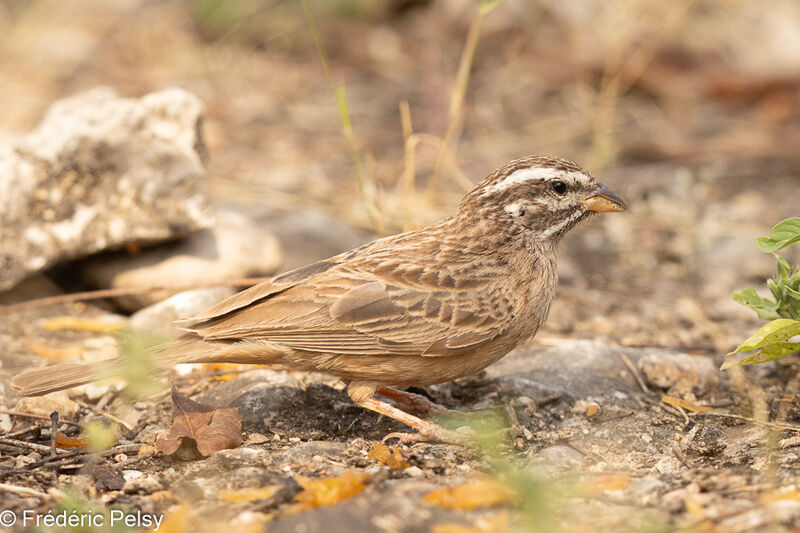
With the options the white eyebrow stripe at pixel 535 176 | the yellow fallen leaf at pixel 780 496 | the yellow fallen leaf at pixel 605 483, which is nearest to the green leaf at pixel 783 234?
the white eyebrow stripe at pixel 535 176

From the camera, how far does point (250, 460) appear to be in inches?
177

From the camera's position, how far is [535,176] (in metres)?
5.28

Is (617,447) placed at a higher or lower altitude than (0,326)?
lower

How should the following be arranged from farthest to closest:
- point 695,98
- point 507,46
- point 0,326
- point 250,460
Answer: point 507,46, point 695,98, point 0,326, point 250,460

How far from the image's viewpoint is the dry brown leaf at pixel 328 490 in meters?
3.79

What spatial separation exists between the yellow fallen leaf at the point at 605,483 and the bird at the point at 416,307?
917 millimetres

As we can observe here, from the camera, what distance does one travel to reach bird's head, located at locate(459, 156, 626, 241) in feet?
17.4

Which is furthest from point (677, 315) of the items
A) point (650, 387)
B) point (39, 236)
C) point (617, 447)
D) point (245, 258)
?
point (39, 236)

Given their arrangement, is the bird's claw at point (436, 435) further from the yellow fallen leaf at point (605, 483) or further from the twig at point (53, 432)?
the twig at point (53, 432)

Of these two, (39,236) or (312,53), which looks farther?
(312,53)

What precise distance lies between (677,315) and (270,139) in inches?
200

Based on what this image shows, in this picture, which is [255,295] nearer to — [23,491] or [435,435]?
[435,435]

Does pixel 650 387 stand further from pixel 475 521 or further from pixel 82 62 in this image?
pixel 82 62

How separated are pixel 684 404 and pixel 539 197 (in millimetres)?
1448
